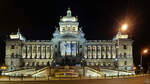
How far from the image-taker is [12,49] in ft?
348

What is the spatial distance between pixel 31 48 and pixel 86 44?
23393 mm

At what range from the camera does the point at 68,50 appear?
104 meters

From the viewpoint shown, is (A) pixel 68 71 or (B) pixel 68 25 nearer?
(A) pixel 68 71

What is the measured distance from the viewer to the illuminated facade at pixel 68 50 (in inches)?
4063

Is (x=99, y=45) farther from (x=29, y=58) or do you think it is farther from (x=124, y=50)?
(x=29, y=58)

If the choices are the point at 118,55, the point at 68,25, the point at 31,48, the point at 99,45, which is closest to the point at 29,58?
the point at 31,48

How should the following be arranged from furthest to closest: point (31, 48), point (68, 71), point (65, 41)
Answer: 1. point (31, 48)
2. point (65, 41)
3. point (68, 71)

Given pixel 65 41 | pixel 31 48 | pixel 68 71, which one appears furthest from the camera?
pixel 31 48

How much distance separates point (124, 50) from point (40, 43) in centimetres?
3548

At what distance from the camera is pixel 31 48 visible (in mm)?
109875

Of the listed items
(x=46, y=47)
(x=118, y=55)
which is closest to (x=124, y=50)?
(x=118, y=55)

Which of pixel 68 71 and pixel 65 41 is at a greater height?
pixel 65 41

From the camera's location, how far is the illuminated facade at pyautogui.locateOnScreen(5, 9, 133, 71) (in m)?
103

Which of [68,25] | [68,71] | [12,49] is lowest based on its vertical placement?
[68,71]
